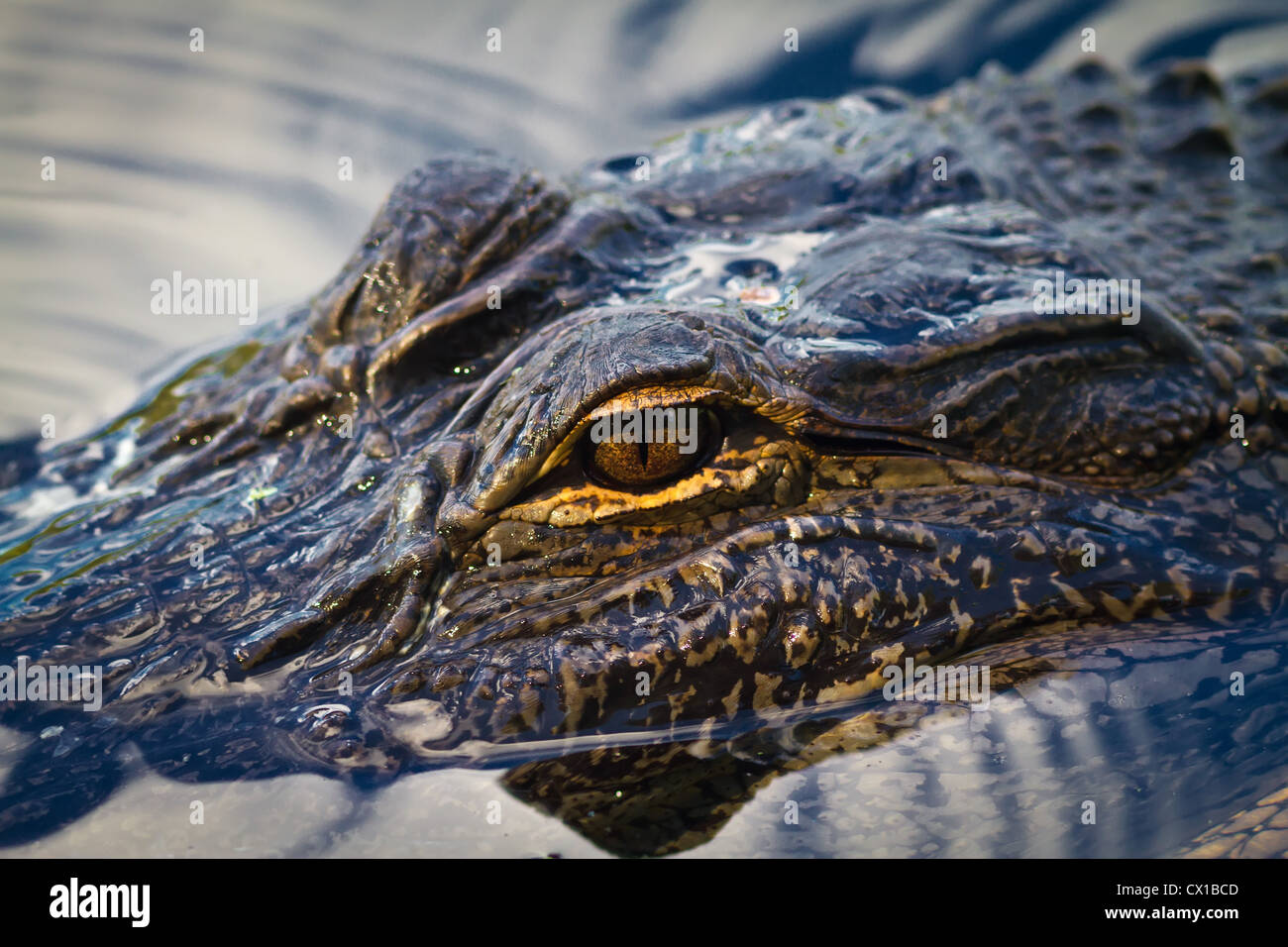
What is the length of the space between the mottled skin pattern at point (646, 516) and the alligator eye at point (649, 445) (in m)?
0.03

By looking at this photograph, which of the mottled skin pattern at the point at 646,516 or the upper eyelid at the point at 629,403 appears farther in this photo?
the upper eyelid at the point at 629,403

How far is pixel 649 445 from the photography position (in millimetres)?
2197

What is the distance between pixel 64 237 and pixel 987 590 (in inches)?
199

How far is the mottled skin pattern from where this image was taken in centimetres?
205

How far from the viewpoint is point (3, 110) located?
18.3ft

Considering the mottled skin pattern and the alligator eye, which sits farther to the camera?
the alligator eye

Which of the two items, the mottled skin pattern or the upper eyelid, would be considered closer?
the mottled skin pattern

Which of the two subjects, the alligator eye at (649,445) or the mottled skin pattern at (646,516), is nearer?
the mottled skin pattern at (646,516)

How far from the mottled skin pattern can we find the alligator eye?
3cm

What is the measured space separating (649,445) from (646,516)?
0.52ft

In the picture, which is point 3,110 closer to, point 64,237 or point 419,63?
point 64,237

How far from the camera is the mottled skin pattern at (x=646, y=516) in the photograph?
2055 mm

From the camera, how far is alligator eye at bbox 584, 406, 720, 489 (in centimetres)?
217

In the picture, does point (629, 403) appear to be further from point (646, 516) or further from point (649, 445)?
point (646, 516)
